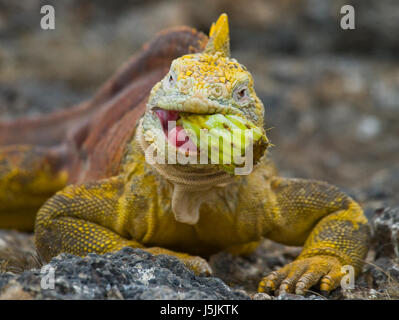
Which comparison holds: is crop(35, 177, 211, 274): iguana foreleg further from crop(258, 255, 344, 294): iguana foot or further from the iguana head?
the iguana head

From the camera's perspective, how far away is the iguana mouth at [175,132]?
3.54 m

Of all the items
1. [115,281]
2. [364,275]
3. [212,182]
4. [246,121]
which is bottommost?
[364,275]

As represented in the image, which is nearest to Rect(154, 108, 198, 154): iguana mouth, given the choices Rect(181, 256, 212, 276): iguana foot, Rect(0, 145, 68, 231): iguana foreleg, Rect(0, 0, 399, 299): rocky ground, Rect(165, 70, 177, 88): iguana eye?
Rect(165, 70, 177, 88): iguana eye

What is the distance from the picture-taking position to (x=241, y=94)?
3.86 meters

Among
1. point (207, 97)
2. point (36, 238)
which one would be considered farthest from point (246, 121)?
point (36, 238)

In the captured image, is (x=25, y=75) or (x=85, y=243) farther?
(x=25, y=75)

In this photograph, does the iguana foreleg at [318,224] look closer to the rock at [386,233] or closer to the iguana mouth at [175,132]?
the rock at [386,233]

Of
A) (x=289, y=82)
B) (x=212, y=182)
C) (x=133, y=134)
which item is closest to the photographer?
(x=212, y=182)

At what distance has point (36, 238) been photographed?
4.84m

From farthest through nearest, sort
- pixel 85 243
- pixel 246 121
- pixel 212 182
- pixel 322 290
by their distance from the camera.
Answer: pixel 85 243 → pixel 322 290 → pixel 212 182 → pixel 246 121

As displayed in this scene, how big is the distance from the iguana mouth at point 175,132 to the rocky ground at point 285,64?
5.24 meters

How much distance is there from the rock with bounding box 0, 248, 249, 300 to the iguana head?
70 centimetres
